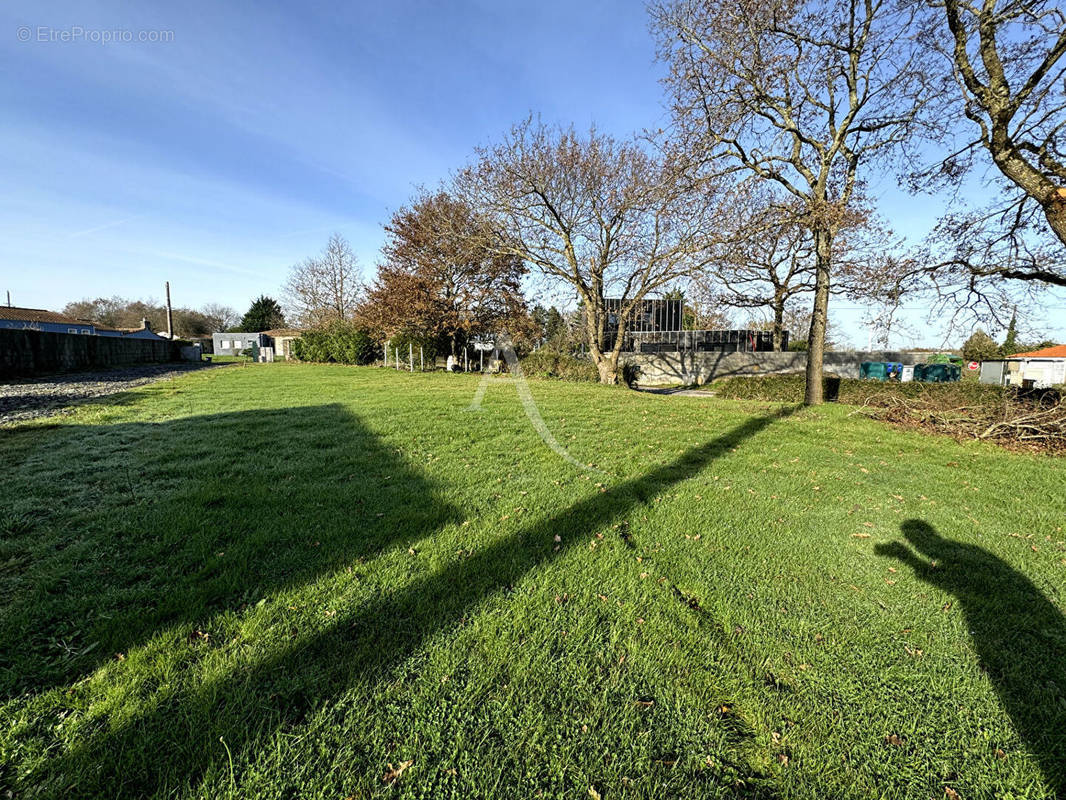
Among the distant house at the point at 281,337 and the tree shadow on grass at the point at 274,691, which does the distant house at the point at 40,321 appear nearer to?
the distant house at the point at 281,337

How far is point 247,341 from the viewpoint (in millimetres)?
56281

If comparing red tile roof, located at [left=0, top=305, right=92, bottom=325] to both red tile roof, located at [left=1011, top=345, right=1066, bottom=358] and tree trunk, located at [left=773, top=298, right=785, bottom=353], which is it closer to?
tree trunk, located at [left=773, top=298, right=785, bottom=353]

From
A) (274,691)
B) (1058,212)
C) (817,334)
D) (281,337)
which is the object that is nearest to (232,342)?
(281,337)

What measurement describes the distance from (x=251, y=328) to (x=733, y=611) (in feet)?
233

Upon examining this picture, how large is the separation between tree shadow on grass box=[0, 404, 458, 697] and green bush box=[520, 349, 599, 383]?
1511 cm

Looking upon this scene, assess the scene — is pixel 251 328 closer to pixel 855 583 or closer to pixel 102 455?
pixel 102 455

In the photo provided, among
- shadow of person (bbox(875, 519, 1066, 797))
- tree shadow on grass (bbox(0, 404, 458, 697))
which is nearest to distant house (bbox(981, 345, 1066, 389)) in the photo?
shadow of person (bbox(875, 519, 1066, 797))

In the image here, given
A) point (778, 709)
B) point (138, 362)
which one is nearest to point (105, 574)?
point (778, 709)

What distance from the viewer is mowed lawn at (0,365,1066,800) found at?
1.56m

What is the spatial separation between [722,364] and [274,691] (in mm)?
23711

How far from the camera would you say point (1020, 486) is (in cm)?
515

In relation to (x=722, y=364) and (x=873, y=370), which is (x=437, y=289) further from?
(x=873, y=370)

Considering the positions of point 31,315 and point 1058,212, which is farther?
point 31,315

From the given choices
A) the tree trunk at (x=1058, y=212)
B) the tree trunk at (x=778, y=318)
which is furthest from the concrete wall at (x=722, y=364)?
the tree trunk at (x=1058, y=212)
